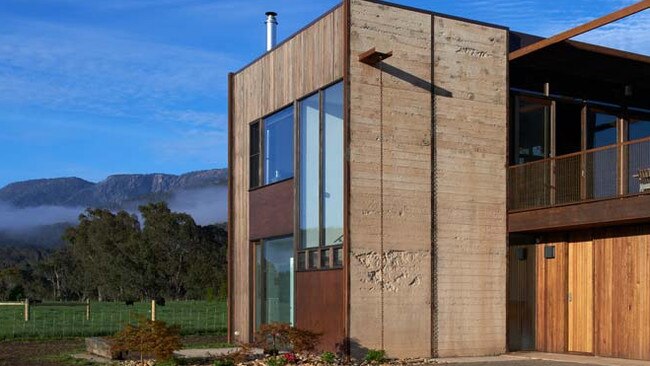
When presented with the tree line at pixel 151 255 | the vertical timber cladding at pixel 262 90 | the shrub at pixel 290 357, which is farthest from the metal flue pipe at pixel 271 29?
the tree line at pixel 151 255

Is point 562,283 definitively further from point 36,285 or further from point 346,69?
point 36,285

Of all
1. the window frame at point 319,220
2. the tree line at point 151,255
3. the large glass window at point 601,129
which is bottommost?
the tree line at point 151,255

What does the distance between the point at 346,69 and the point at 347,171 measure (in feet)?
6.56

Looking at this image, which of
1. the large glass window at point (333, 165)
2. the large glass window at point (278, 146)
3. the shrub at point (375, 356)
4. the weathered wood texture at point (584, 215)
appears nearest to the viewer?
the weathered wood texture at point (584, 215)

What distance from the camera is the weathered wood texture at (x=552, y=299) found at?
62.5 ft

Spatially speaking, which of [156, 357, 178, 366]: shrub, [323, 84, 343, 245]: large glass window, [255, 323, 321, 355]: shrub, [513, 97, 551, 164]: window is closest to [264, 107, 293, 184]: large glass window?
[323, 84, 343, 245]: large glass window

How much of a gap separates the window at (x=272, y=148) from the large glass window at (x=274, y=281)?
5.03 ft

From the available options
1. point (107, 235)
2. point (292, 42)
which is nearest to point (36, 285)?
point (107, 235)

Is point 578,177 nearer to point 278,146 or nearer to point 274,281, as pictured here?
point 278,146

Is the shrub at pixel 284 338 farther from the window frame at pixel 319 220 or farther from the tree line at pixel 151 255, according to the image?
the tree line at pixel 151 255

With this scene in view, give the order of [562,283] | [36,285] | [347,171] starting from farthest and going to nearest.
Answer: [36,285] < [562,283] < [347,171]

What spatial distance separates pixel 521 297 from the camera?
19469mm

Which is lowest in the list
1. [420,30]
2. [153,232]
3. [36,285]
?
[36,285]

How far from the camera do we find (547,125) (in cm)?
2016
